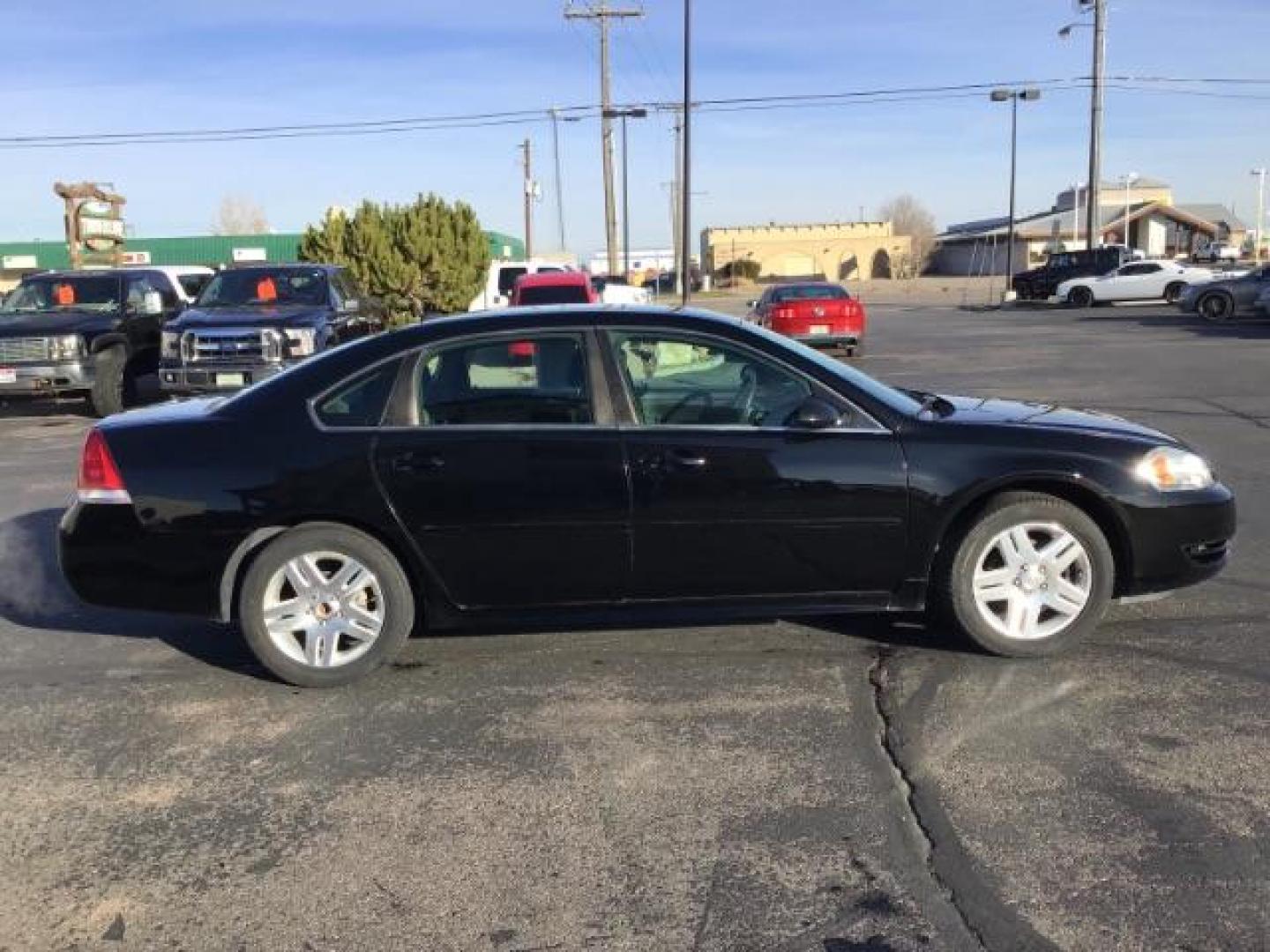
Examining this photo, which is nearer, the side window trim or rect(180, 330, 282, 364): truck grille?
the side window trim

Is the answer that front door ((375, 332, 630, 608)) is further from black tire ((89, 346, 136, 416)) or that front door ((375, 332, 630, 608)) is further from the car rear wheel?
the car rear wheel

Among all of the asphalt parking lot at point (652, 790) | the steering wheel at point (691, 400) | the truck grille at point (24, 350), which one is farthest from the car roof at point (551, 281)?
the steering wheel at point (691, 400)

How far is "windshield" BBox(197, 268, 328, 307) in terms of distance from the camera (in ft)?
44.3

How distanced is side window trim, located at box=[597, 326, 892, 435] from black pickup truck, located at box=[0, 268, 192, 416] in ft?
36.3

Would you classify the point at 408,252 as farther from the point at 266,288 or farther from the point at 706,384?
the point at 706,384

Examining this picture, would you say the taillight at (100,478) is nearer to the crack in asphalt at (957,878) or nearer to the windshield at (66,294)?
the crack in asphalt at (957,878)

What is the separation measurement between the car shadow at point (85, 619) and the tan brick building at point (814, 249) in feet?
303

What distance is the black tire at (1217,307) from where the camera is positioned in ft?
94.6

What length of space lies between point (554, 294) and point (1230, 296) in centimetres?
2005

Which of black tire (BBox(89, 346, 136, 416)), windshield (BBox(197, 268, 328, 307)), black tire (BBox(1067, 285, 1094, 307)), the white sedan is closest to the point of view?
windshield (BBox(197, 268, 328, 307))

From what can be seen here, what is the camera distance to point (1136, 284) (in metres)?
39.6

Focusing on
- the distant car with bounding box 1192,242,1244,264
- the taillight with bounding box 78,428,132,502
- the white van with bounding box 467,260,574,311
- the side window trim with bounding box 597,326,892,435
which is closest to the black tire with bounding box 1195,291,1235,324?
the white van with bounding box 467,260,574,311

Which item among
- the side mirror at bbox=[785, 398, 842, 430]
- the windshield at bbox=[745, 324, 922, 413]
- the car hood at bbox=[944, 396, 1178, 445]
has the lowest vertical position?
the car hood at bbox=[944, 396, 1178, 445]

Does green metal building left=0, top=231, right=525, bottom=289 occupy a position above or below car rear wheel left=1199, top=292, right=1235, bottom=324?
above
